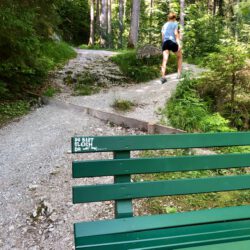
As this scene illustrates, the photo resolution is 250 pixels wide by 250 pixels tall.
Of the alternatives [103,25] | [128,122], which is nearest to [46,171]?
[128,122]

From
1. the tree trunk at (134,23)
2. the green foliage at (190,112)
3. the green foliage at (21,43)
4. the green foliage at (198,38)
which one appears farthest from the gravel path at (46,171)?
the tree trunk at (134,23)

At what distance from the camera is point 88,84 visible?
1099 cm

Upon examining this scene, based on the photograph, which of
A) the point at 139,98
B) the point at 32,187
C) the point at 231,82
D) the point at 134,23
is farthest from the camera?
the point at 134,23

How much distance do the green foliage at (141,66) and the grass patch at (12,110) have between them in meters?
4.17

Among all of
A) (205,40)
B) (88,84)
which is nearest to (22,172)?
(88,84)

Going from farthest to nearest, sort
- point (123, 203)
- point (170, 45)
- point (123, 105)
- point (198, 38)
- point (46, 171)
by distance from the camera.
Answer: point (198, 38) → point (170, 45) → point (123, 105) → point (46, 171) → point (123, 203)

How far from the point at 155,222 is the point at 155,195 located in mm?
236

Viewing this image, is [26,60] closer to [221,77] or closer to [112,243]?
[221,77]

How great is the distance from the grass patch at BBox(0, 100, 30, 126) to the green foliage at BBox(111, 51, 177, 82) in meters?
4.17

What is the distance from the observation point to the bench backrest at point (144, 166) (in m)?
2.57

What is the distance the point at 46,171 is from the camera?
18.2 ft

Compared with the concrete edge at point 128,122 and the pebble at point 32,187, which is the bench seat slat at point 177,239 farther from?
the concrete edge at point 128,122

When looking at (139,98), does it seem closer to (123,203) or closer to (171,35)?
(171,35)

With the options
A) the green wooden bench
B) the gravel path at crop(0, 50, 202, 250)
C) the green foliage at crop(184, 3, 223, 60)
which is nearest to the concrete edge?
the gravel path at crop(0, 50, 202, 250)
